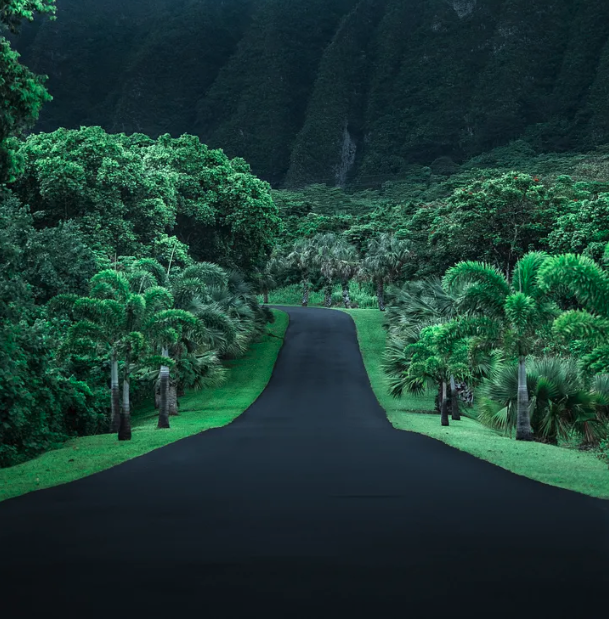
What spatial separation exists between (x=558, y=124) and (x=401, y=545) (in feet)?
564

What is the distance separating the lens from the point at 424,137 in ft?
593

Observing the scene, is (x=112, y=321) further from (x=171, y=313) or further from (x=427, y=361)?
(x=427, y=361)

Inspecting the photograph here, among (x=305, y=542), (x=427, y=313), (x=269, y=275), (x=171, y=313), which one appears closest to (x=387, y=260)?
(x=269, y=275)

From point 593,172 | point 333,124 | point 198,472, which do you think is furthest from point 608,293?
point 333,124

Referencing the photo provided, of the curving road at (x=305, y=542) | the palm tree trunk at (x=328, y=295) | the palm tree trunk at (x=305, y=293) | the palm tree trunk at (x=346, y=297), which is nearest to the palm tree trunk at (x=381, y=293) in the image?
the palm tree trunk at (x=346, y=297)

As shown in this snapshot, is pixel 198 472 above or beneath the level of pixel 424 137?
beneath

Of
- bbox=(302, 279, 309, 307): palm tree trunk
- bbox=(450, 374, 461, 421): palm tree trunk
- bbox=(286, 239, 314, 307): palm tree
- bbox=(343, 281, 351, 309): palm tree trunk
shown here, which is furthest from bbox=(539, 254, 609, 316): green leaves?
bbox=(302, 279, 309, 307): palm tree trunk

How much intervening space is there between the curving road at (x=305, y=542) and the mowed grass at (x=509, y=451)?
26.0 inches

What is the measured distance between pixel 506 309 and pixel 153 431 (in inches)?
502

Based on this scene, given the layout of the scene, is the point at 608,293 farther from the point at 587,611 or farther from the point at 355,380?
the point at 355,380

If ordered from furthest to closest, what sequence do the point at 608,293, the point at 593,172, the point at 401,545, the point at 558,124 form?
the point at 558,124 < the point at 593,172 < the point at 608,293 < the point at 401,545

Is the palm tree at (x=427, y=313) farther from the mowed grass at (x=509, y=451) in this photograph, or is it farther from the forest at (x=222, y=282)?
the mowed grass at (x=509, y=451)

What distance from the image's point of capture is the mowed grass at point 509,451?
15.2 metres

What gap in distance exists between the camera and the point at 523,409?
25859 millimetres
